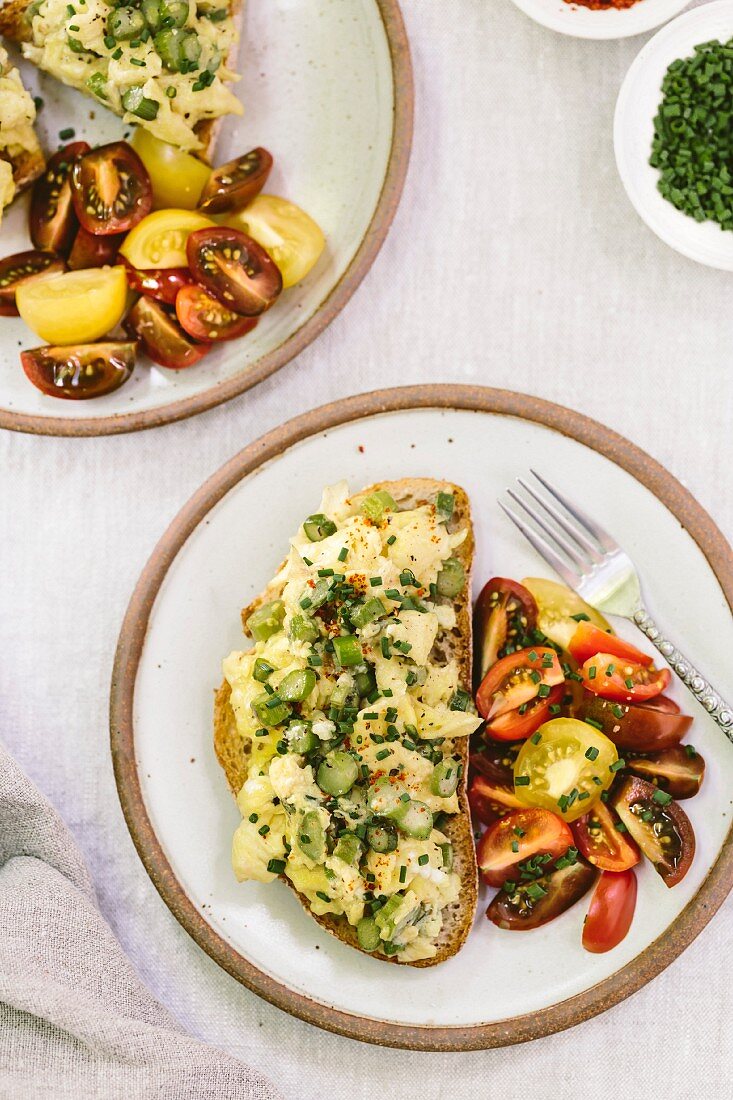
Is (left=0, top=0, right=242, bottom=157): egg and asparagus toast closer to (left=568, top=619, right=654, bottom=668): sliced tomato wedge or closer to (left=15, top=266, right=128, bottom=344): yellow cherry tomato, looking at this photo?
(left=15, top=266, right=128, bottom=344): yellow cherry tomato

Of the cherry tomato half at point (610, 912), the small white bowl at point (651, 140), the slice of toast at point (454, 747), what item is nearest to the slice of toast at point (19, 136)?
the slice of toast at point (454, 747)

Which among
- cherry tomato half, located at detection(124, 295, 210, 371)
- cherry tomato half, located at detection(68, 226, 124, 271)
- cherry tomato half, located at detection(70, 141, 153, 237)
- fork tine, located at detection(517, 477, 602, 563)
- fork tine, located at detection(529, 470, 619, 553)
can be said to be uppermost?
cherry tomato half, located at detection(70, 141, 153, 237)

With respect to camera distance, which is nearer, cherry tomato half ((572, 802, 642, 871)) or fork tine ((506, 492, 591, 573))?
cherry tomato half ((572, 802, 642, 871))

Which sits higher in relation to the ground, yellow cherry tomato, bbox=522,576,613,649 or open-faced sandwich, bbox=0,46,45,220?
open-faced sandwich, bbox=0,46,45,220

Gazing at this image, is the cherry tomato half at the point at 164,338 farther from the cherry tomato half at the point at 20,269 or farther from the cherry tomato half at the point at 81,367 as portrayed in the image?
the cherry tomato half at the point at 20,269

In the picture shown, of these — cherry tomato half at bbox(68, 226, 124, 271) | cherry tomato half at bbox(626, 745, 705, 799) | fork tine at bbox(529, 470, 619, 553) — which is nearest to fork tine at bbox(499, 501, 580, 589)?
fork tine at bbox(529, 470, 619, 553)

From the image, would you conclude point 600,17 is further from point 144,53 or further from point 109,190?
point 109,190

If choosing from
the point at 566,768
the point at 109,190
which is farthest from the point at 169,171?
the point at 566,768

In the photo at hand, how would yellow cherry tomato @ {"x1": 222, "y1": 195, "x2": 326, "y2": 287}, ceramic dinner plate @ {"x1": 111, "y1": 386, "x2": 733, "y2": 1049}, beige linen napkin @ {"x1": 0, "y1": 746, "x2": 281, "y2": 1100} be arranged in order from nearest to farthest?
beige linen napkin @ {"x1": 0, "y1": 746, "x2": 281, "y2": 1100}
ceramic dinner plate @ {"x1": 111, "y1": 386, "x2": 733, "y2": 1049}
yellow cherry tomato @ {"x1": 222, "y1": 195, "x2": 326, "y2": 287}
